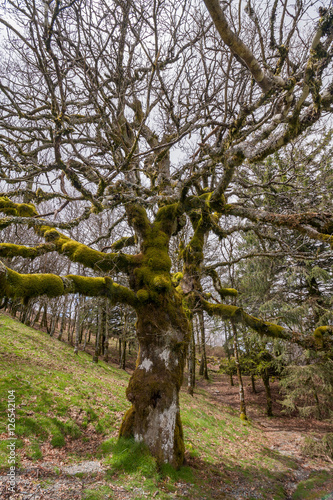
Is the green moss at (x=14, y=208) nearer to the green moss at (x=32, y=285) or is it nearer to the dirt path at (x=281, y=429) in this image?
the green moss at (x=32, y=285)

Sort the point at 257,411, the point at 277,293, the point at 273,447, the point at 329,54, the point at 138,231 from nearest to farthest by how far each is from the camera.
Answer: the point at 329,54, the point at 138,231, the point at 273,447, the point at 277,293, the point at 257,411

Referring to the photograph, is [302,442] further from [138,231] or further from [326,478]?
[138,231]

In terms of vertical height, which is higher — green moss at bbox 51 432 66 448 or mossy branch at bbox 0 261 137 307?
mossy branch at bbox 0 261 137 307

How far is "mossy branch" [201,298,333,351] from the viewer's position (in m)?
6.27

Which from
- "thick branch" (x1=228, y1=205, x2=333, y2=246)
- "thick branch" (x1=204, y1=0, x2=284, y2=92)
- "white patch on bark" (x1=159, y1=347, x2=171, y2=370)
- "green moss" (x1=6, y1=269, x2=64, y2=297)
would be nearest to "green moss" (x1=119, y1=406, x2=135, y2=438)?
"white patch on bark" (x1=159, y1=347, x2=171, y2=370)

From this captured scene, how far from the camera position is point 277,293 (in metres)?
12.1

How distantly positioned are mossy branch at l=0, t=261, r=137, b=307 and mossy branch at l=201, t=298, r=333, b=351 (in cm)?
246

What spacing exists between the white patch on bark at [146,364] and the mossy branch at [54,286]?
1215 mm

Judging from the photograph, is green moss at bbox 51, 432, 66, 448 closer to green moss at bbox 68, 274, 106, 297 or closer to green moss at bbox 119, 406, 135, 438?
green moss at bbox 119, 406, 135, 438

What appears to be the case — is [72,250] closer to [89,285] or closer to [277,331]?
[89,285]

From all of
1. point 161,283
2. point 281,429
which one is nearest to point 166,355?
point 161,283

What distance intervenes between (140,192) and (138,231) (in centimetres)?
108

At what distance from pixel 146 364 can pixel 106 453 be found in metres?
2.03

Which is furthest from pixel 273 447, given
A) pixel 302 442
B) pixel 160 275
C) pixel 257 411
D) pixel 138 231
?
pixel 138 231
